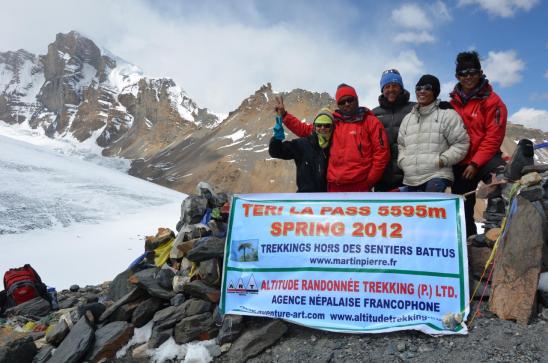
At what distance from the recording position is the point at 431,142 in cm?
469

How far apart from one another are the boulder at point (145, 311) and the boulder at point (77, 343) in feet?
1.49

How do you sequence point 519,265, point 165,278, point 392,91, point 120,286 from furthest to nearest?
point 120,286 < point 392,91 < point 165,278 < point 519,265

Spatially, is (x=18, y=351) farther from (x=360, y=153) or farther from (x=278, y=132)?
(x=360, y=153)

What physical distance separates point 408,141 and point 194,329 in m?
3.16

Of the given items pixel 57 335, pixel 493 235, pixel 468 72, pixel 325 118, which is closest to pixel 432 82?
pixel 468 72

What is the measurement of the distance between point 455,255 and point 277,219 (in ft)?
5.99

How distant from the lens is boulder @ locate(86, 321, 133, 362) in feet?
14.1

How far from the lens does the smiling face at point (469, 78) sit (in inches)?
186

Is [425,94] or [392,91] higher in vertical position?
[392,91]

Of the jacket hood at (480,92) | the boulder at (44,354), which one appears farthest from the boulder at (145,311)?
the jacket hood at (480,92)

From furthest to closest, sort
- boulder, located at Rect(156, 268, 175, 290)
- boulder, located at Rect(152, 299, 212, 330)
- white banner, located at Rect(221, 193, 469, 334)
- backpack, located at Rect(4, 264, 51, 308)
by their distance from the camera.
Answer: backpack, located at Rect(4, 264, 51, 308) < boulder, located at Rect(156, 268, 175, 290) < boulder, located at Rect(152, 299, 212, 330) < white banner, located at Rect(221, 193, 469, 334)

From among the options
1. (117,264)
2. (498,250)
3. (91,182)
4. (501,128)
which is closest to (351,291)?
(498,250)

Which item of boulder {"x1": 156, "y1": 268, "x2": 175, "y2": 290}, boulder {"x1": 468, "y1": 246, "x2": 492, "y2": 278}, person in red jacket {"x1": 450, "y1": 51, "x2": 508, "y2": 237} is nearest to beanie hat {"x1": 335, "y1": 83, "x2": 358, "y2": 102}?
person in red jacket {"x1": 450, "y1": 51, "x2": 508, "y2": 237}

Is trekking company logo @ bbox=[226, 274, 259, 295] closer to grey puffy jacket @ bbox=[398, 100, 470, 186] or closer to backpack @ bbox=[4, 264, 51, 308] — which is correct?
grey puffy jacket @ bbox=[398, 100, 470, 186]
